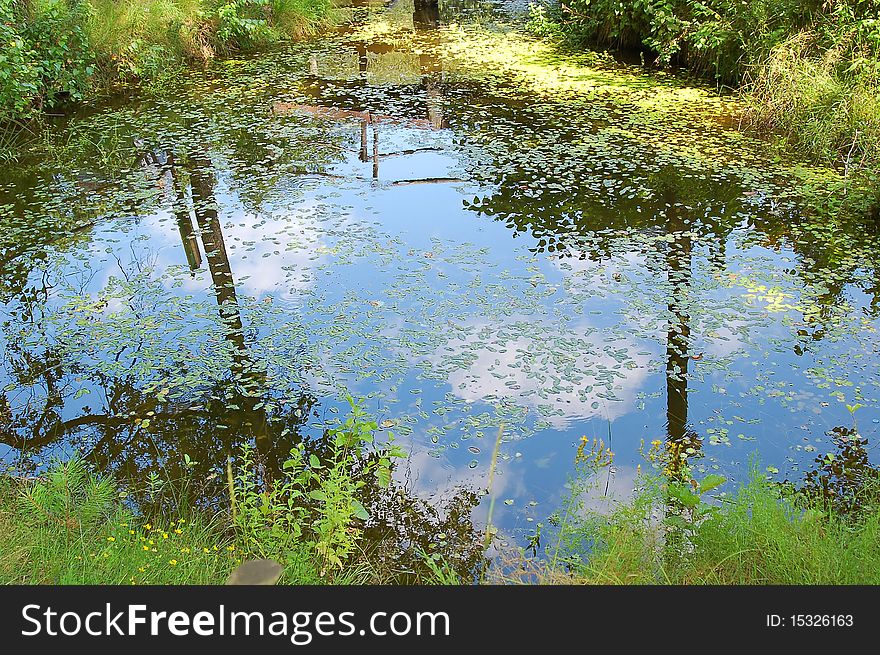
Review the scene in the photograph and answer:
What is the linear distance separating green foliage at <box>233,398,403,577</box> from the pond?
16cm

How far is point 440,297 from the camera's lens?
15.1ft

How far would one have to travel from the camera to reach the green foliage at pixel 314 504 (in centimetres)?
268

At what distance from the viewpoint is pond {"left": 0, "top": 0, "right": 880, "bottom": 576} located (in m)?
3.45

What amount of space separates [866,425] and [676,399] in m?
0.85

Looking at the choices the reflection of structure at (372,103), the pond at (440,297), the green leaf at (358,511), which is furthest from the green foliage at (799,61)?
the green leaf at (358,511)

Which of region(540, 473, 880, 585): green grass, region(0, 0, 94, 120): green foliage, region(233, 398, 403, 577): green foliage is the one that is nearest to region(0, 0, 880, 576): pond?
region(233, 398, 403, 577): green foliage

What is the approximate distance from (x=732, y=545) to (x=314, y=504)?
1.59 meters

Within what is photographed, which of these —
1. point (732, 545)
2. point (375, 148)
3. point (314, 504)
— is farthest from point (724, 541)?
point (375, 148)

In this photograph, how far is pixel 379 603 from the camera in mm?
1821

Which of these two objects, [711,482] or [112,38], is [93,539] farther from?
[112,38]

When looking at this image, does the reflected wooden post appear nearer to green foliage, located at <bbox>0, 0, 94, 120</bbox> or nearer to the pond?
the pond

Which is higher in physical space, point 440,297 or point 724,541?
point 724,541

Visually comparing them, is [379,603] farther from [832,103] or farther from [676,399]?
[832,103]

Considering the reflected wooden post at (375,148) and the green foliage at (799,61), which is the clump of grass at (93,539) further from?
the green foliage at (799,61)
